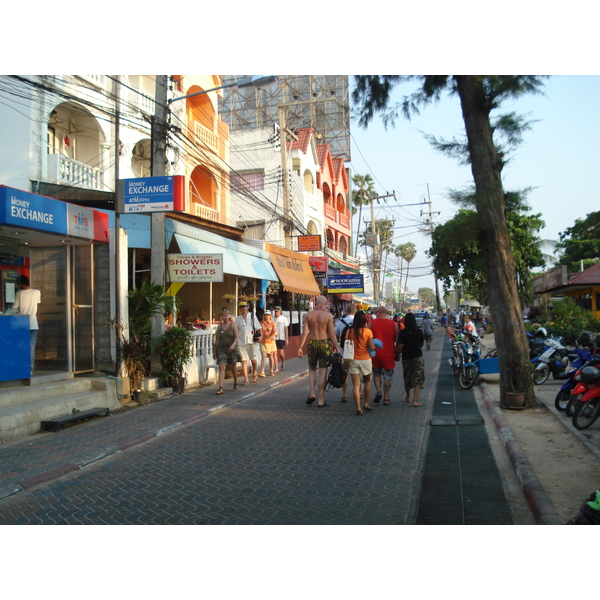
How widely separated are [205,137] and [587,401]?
56.3 ft

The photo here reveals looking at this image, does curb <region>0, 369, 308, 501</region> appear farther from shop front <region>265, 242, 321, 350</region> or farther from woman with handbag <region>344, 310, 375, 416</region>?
shop front <region>265, 242, 321, 350</region>

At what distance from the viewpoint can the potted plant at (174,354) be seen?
12109mm

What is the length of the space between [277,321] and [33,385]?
29.9 feet

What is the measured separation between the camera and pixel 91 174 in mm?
15984

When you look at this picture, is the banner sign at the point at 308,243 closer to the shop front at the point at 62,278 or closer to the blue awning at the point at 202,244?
the blue awning at the point at 202,244

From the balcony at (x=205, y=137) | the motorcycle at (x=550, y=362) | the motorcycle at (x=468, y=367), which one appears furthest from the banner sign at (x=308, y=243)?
the motorcycle at (x=550, y=362)

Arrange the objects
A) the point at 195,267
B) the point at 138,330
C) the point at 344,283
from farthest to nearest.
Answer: the point at 344,283 < the point at 195,267 < the point at 138,330

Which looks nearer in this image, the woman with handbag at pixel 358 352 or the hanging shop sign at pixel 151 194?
the woman with handbag at pixel 358 352

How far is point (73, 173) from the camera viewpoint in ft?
49.5

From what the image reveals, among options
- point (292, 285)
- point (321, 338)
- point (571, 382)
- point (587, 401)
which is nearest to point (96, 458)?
point (321, 338)

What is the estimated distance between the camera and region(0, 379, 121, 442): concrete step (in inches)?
317

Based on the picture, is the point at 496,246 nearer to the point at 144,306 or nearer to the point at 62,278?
the point at 144,306

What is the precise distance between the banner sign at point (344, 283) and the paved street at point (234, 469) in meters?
18.9

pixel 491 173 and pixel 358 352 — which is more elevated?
pixel 491 173
